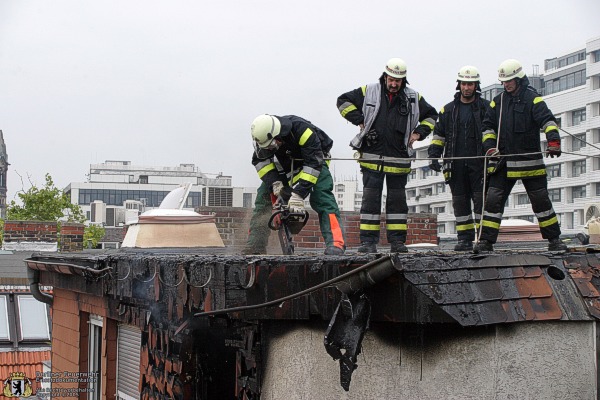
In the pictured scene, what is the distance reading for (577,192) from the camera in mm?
70500

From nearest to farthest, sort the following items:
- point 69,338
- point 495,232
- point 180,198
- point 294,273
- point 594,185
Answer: point 294,273 < point 495,232 < point 69,338 < point 180,198 < point 594,185

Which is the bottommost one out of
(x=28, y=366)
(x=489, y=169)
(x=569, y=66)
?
(x=28, y=366)

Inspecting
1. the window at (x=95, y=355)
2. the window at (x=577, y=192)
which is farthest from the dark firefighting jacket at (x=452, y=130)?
the window at (x=577, y=192)

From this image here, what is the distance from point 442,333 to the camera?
4.23 metres

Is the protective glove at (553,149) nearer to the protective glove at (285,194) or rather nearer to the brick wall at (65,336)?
the protective glove at (285,194)

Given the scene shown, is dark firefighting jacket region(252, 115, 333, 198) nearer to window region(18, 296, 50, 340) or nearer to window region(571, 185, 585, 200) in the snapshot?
window region(18, 296, 50, 340)

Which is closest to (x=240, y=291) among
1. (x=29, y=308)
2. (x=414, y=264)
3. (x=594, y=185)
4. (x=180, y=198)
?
(x=414, y=264)

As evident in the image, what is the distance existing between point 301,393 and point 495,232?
8.95ft

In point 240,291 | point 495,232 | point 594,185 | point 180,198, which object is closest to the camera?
point 240,291

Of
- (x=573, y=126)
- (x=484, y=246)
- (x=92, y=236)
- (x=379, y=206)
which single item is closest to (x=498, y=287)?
(x=484, y=246)

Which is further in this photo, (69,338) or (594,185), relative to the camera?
(594,185)

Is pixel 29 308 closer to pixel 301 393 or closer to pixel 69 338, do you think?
pixel 69 338

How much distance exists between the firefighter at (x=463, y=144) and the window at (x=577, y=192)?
65.4 meters

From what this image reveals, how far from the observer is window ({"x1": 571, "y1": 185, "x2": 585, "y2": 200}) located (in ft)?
229
